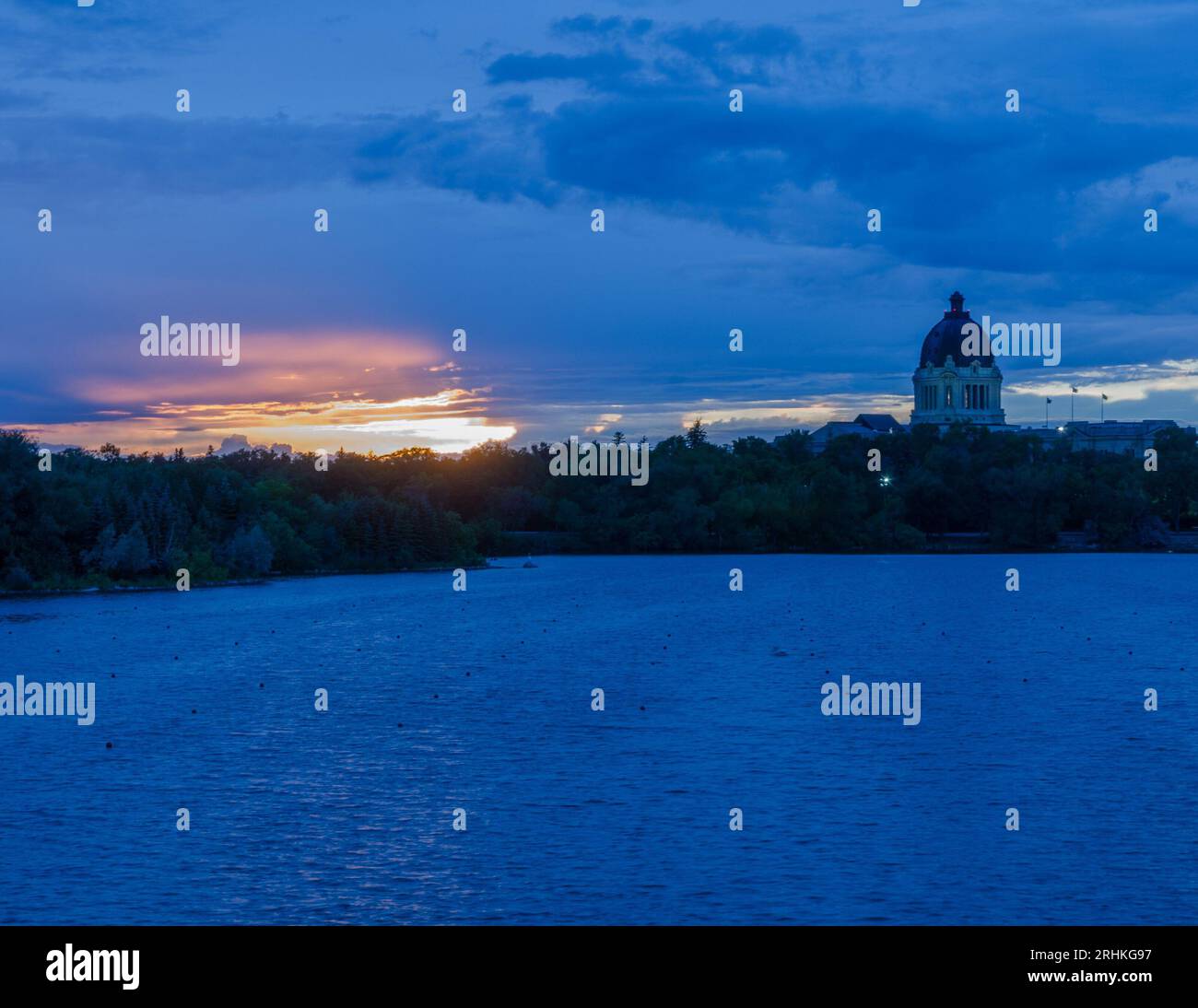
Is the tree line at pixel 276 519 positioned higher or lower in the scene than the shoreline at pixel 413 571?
higher

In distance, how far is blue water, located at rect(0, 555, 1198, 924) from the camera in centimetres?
2625

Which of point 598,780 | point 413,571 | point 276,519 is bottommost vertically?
point 598,780

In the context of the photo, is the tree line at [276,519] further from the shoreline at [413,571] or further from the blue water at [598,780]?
the blue water at [598,780]

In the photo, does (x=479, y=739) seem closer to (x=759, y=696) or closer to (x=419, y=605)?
(x=759, y=696)

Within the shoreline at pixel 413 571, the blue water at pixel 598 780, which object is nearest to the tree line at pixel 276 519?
the shoreline at pixel 413 571

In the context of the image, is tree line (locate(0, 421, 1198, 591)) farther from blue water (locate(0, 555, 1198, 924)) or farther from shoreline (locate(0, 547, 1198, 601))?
blue water (locate(0, 555, 1198, 924))

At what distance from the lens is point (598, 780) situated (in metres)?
36.7

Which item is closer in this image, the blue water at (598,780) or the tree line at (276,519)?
the blue water at (598,780)

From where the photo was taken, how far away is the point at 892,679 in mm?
59625

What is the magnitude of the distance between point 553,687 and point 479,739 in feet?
44.1

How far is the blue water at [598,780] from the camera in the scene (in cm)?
2625

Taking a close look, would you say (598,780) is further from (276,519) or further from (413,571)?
(413,571)

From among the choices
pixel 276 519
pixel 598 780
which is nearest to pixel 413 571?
pixel 276 519
